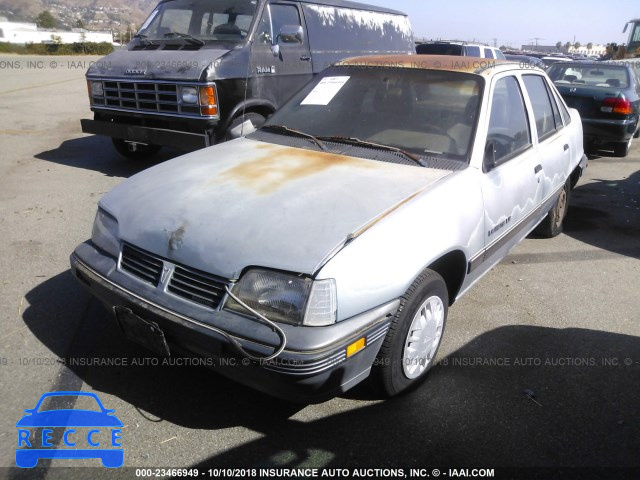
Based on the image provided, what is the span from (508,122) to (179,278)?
245 cm

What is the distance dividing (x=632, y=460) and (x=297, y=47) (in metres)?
6.09

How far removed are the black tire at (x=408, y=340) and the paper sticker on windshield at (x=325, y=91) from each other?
165 cm

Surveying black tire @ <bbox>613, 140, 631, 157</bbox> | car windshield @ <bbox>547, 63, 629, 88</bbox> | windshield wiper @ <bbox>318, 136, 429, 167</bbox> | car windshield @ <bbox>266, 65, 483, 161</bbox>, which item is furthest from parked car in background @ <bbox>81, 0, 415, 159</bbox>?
black tire @ <bbox>613, 140, 631, 157</bbox>

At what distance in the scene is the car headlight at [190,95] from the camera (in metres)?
5.79

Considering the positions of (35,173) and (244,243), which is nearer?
(244,243)

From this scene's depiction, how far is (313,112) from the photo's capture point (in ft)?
12.0

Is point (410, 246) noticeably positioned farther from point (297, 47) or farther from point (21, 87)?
point (21, 87)

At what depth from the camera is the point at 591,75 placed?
29.7 feet

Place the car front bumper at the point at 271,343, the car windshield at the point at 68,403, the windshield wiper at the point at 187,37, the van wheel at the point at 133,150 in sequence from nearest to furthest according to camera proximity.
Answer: the car front bumper at the point at 271,343 → the car windshield at the point at 68,403 → the windshield wiper at the point at 187,37 → the van wheel at the point at 133,150

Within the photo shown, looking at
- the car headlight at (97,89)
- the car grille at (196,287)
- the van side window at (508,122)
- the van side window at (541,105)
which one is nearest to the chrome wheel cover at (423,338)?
the car grille at (196,287)

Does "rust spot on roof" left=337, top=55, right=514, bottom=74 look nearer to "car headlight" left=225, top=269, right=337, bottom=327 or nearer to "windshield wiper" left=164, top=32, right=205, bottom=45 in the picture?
"car headlight" left=225, top=269, right=337, bottom=327

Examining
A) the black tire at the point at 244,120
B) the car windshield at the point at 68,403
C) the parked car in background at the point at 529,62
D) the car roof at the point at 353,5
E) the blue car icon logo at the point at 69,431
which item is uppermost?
the car roof at the point at 353,5

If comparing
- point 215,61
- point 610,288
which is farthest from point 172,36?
point 610,288

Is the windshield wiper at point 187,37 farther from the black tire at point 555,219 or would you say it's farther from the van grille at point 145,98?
the black tire at point 555,219
